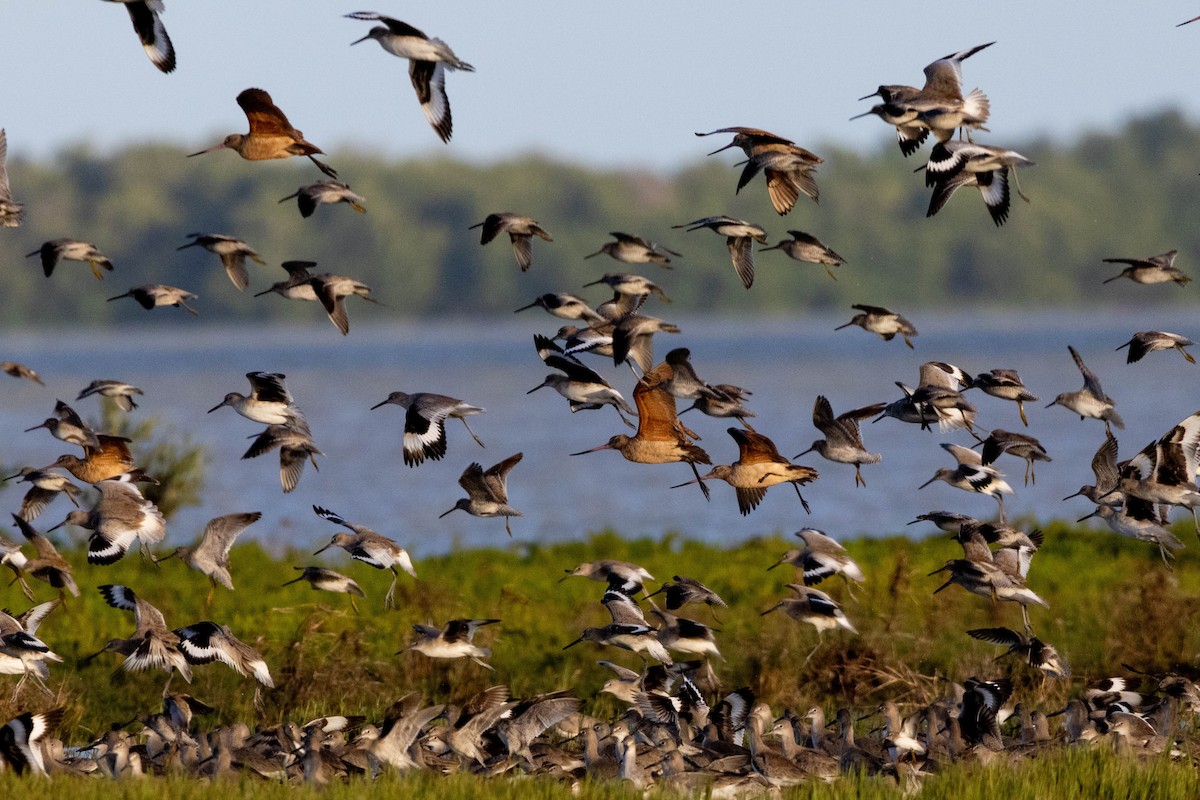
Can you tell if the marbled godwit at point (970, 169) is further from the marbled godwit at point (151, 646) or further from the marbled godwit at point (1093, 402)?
the marbled godwit at point (151, 646)

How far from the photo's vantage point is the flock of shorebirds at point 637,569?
435 inches

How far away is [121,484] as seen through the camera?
40.0 ft

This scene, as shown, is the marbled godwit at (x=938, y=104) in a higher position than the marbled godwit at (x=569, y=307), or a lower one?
higher

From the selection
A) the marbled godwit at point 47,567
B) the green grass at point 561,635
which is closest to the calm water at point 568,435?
the green grass at point 561,635

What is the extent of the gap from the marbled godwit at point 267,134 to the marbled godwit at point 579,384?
1.87 metres

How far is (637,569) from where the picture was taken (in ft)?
42.9

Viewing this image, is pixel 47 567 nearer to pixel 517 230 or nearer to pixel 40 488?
pixel 40 488

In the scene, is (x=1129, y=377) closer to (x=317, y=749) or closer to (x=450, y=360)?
(x=450, y=360)

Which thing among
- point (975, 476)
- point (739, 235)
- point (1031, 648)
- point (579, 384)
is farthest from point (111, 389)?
point (1031, 648)

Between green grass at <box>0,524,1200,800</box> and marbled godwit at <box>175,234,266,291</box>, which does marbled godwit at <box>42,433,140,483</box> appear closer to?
marbled godwit at <box>175,234,266,291</box>

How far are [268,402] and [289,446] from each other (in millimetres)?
377

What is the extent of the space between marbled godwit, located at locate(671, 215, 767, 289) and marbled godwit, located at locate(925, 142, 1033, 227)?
1.21 m

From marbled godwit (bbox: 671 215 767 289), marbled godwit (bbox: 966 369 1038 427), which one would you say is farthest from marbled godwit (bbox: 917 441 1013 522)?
marbled godwit (bbox: 671 215 767 289)

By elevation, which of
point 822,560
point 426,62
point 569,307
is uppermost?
point 426,62
